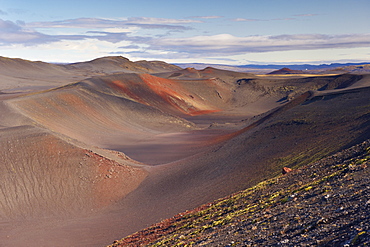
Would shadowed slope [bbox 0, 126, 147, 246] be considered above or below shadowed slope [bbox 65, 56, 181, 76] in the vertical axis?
below

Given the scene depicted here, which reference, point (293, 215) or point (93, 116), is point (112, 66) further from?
point (293, 215)

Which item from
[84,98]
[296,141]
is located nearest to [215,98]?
[84,98]

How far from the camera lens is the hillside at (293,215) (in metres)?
7.83

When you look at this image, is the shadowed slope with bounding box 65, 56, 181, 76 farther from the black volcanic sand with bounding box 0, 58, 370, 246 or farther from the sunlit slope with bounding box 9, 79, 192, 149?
the black volcanic sand with bounding box 0, 58, 370, 246

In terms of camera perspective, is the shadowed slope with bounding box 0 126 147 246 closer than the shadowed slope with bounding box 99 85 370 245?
No

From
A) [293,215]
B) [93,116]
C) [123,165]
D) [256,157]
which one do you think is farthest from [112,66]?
[293,215]

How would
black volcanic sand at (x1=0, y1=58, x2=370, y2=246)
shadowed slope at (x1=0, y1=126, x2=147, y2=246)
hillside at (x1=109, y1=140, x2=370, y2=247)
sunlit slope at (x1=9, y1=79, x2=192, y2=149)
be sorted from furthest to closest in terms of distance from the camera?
sunlit slope at (x1=9, y1=79, x2=192, y2=149), shadowed slope at (x1=0, y1=126, x2=147, y2=246), black volcanic sand at (x1=0, y1=58, x2=370, y2=246), hillside at (x1=109, y1=140, x2=370, y2=247)

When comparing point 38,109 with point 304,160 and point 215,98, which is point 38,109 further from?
point 215,98

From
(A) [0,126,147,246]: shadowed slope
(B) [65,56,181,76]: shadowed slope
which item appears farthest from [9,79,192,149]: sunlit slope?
(B) [65,56,181,76]: shadowed slope

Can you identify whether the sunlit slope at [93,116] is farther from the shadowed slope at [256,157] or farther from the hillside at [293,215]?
the hillside at [293,215]

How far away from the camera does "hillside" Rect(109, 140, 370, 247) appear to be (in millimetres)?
7828

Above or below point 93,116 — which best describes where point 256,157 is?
below

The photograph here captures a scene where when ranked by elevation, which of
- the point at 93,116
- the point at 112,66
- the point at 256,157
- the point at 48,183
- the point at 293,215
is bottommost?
the point at 48,183

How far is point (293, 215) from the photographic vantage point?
970 cm
